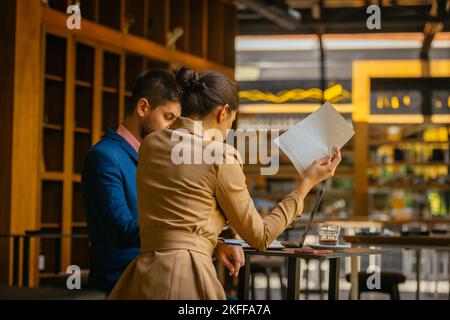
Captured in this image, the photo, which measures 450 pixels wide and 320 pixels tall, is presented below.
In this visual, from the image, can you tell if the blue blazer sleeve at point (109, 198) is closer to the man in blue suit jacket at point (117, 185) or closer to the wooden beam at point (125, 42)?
the man in blue suit jacket at point (117, 185)

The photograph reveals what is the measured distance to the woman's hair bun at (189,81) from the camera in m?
2.54

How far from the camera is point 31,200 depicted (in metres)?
6.32

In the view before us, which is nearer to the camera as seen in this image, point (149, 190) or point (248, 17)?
point (149, 190)

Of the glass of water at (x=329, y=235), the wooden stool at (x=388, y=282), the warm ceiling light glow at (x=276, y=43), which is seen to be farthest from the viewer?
the warm ceiling light glow at (x=276, y=43)

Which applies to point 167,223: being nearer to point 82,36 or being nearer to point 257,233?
point 257,233

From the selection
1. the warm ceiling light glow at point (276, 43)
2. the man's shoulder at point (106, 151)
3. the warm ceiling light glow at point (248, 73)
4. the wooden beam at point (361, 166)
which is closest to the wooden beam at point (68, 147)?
A: the man's shoulder at point (106, 151)

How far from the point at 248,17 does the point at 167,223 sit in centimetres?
1213

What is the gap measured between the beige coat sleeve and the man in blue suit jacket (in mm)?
553

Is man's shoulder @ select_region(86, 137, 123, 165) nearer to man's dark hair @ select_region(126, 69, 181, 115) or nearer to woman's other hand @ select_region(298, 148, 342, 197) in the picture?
man's dark hair @ select_region(126, 69, 181, 115)

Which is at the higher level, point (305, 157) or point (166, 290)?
point (305, 157)

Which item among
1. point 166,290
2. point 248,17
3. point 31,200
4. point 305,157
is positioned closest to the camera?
point 166,290

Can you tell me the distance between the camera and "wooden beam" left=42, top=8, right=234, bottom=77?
699 cm

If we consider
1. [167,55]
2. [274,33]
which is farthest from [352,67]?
[167,55]

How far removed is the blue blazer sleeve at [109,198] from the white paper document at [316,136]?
2.05 feet
